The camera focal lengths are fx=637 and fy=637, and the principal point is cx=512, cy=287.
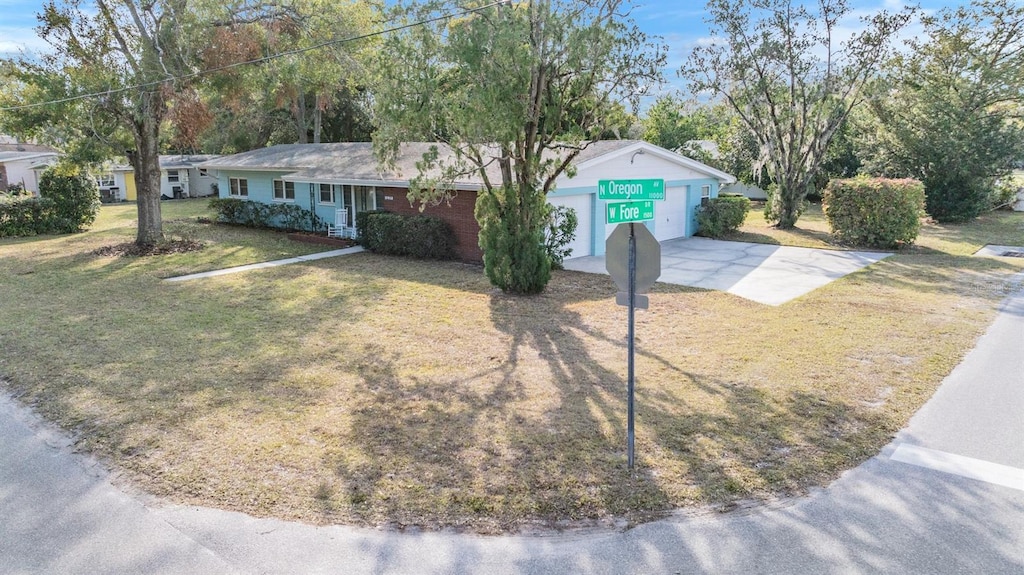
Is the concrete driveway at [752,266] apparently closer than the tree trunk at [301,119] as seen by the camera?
Yes

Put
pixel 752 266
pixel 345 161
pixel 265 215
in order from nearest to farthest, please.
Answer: pixel 752 266 → pixel 345 161 → pixel 265 215

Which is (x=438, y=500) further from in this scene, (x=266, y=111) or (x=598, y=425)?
(x=266, y=111)

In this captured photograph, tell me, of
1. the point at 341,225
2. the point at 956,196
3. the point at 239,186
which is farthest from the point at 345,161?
the point at 956,196

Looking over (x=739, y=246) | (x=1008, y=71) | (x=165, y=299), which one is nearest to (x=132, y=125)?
(x=165, y=299)

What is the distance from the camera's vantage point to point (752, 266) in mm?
15656

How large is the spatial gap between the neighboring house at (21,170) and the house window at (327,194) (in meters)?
23.1

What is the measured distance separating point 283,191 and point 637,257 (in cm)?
2026

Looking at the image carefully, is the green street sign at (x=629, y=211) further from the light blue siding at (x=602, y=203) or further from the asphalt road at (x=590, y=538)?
the light blue siding at (x=602, y=203)

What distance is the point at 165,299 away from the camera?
12.0m

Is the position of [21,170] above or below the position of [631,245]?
above

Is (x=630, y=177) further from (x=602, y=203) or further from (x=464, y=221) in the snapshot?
(x=464, y=221)

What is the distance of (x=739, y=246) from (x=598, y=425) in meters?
14.5

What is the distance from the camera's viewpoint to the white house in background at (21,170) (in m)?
35.0

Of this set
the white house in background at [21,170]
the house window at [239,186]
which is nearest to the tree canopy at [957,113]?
the house window at [239,186]
